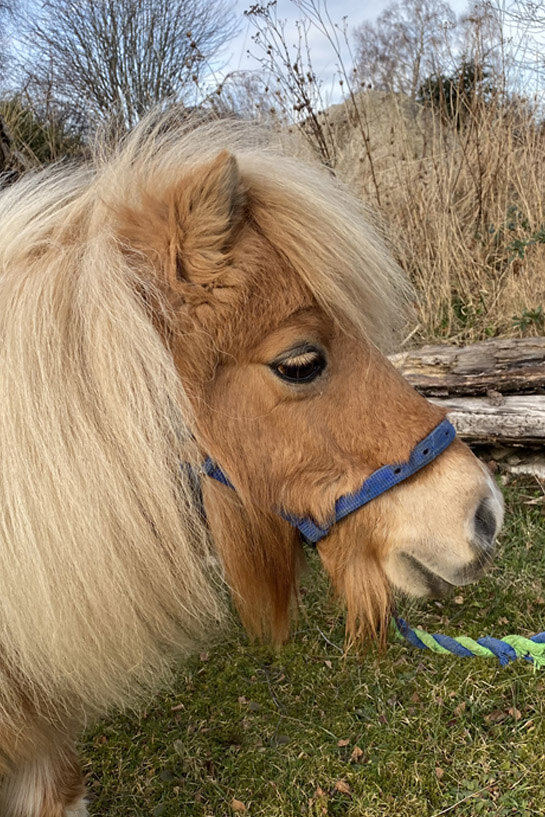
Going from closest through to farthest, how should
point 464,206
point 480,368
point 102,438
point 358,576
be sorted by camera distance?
point 102,438
point 358,576
point 480,368
point 464,206

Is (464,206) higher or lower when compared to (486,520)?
lower

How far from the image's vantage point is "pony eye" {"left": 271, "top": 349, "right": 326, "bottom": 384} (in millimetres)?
1218

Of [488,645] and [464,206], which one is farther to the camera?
[464,206]

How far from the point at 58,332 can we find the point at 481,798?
1740 mm

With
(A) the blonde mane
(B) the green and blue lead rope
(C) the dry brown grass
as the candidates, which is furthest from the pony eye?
(C) the dry brown grass

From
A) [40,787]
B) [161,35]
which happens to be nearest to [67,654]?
[40,787]

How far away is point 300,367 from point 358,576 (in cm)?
51

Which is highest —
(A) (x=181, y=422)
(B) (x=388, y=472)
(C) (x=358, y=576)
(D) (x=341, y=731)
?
(A) (x=181, y=422)

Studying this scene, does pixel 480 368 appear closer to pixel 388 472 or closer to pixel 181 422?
pixel 388 472

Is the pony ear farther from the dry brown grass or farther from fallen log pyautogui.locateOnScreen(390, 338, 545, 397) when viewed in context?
the dry brown grass

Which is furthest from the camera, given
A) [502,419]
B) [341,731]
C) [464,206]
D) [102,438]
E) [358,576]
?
[464,206]

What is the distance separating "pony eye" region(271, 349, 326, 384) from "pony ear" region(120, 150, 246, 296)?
8.2 inches

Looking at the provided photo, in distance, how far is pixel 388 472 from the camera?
125 centimetres

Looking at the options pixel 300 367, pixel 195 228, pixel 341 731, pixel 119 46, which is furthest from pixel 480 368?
pixel 119 46
